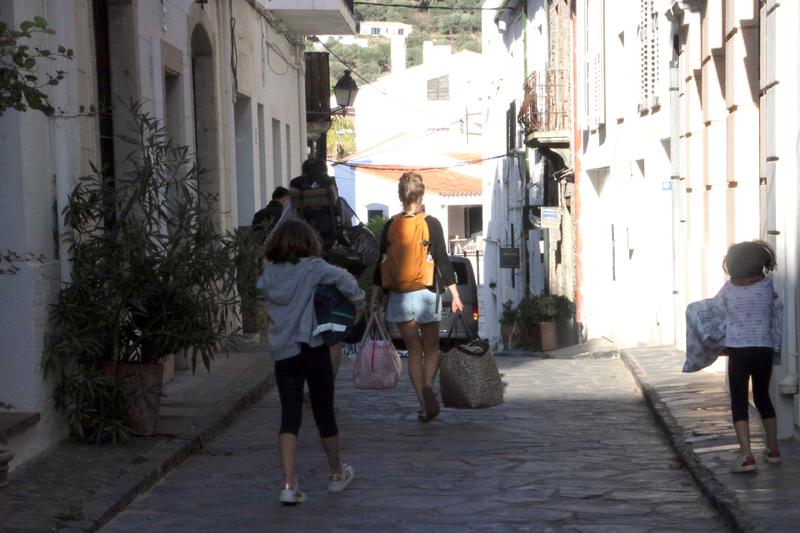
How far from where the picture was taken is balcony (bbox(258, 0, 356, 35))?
21.0m

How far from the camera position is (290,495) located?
23.7 feet

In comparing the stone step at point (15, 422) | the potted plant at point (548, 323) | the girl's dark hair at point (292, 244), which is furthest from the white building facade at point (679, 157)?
the stone step at point (15, 422)

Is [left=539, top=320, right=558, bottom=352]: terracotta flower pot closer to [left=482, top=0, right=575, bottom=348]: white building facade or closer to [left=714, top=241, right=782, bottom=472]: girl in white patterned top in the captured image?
[left=482, top=0, right=575, bottom=348]: white building facade

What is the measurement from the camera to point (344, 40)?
154 meters

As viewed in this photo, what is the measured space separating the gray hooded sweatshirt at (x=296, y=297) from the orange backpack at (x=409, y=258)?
258 cm

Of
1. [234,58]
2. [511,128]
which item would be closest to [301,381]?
[234,58]

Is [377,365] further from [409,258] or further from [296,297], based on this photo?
[296,297]

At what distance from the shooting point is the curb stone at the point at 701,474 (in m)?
6.41

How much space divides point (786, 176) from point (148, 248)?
13.6 ft

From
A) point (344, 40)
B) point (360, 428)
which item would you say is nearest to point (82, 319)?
point (360, 428)

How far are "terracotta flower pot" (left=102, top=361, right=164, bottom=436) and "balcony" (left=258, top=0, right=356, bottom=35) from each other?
1147cm

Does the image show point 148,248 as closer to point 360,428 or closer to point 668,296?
point 360,428


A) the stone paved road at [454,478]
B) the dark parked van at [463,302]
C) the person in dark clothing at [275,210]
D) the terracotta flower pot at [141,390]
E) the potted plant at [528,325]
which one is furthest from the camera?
the potted plant at [528,325]

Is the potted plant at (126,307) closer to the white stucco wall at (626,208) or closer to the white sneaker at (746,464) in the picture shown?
the white sneaker at (746,464)
